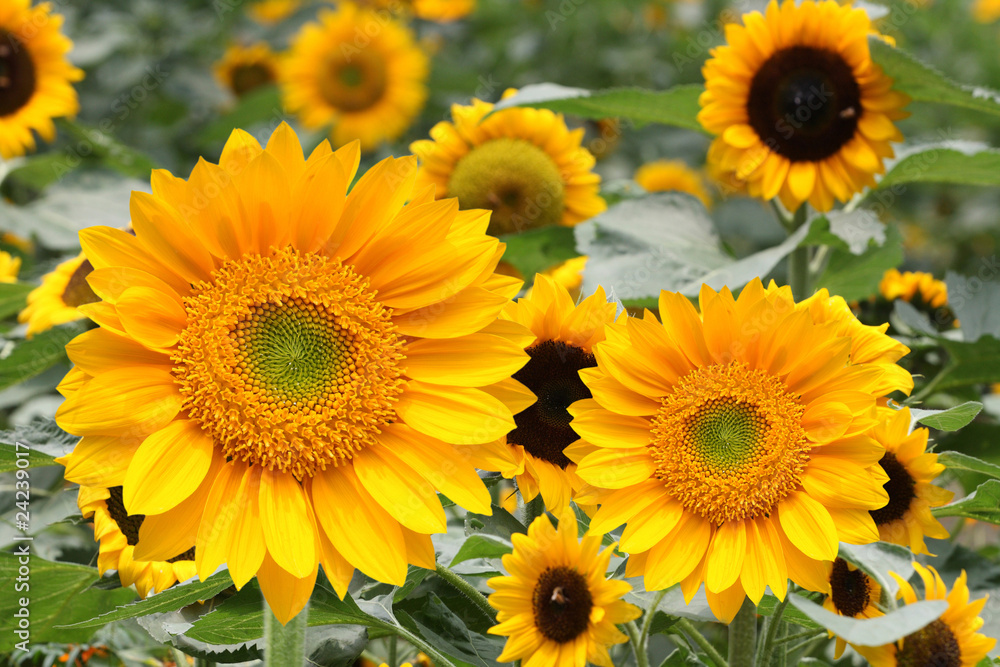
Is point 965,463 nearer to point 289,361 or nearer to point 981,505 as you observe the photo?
point 981,505

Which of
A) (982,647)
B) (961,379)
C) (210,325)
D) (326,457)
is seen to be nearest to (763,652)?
(982,647)

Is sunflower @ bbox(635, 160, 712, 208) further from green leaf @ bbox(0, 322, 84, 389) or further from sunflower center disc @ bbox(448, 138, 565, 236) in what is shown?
green leaf @ bbox(0, 322, 84, 389)

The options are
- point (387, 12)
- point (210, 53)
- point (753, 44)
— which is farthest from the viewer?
point (210, 53)

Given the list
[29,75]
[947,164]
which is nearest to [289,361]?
[947,164]

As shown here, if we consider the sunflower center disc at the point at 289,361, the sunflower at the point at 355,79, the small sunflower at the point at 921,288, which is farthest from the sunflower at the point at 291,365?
the sunflower at the point at 355,79

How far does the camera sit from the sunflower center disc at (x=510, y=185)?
5.57 ft

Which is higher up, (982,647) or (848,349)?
(848,349)

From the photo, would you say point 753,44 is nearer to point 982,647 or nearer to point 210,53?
point 982,647

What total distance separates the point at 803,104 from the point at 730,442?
0.69 m

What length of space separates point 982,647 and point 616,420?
361 millimetres

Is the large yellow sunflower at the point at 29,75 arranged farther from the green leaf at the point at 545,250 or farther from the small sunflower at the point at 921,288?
the small sunflower at the point at 921,288

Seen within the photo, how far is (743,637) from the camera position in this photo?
3.29ft

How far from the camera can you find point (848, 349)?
0.85 m

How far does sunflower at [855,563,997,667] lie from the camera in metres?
0.82
